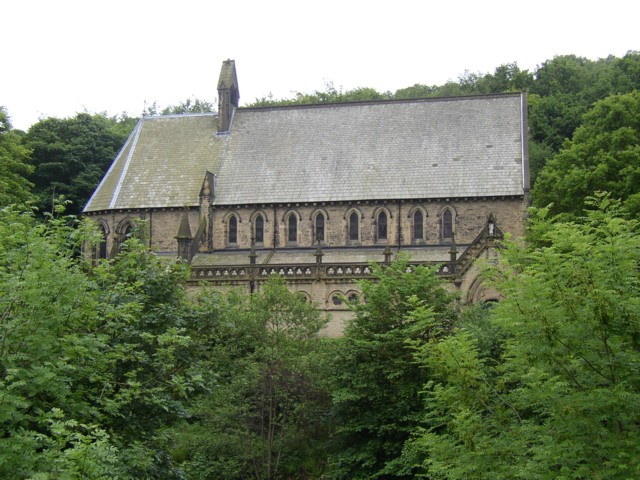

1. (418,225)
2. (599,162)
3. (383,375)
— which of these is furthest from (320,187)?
(383,375)

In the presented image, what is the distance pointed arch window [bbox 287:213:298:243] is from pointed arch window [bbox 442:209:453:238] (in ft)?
28.6

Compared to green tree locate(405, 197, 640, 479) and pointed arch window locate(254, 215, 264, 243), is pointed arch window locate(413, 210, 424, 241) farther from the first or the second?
green tree locate(405, 197, 640, 479)

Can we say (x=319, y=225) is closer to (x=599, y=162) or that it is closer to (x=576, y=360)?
(x=599, y=162)

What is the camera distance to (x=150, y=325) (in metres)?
21.4

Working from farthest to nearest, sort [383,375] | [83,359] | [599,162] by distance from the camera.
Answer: [599,162] → [383,375] → [83,359]

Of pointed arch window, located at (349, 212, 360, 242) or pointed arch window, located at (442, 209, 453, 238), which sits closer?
pointed arch window, located at (442, 209, 453, 238)

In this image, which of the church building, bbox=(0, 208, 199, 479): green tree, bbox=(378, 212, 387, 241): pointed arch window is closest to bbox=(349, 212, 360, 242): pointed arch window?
the church building

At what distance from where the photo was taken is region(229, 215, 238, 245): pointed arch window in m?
53.9

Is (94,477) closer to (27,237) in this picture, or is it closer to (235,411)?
(27,237)

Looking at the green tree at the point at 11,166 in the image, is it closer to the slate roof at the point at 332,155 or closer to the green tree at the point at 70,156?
the slate roof at the point at 332,155

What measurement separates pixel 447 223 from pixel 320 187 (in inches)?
312

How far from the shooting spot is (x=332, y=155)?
55.2 m

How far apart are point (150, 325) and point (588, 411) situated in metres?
10.5

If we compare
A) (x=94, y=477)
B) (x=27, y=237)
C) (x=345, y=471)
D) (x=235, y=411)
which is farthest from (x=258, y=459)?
(x=94, y=477)
